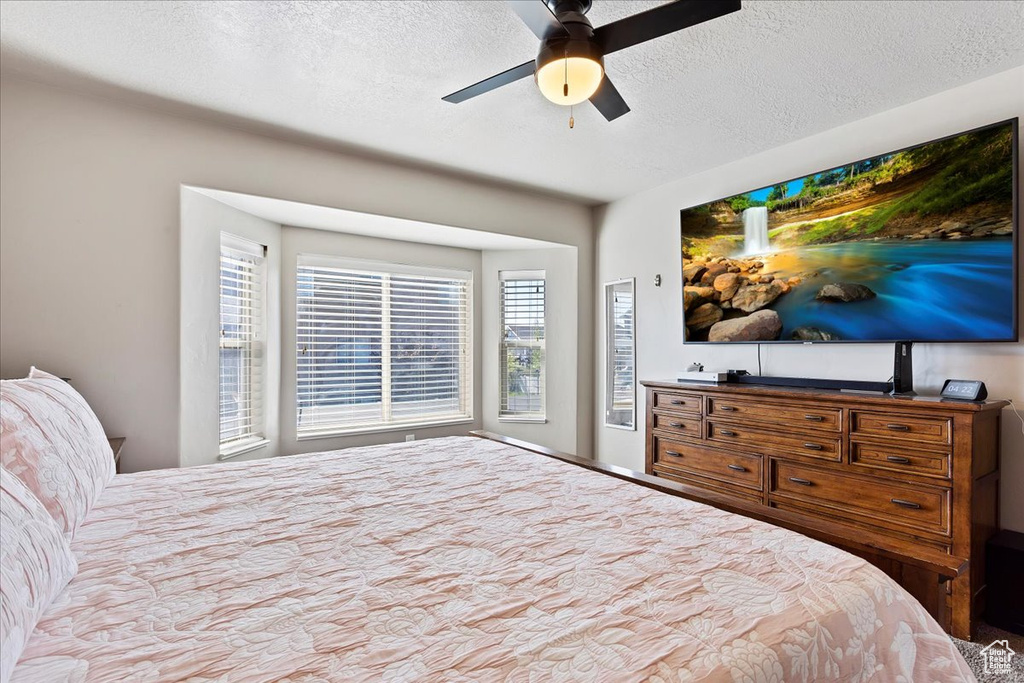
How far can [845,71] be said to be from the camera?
2.39m

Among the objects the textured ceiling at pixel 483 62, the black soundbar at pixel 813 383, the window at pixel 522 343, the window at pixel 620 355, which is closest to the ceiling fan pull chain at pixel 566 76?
the textured ceiling at pixel 483 62

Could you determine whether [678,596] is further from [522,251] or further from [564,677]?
[522,251]

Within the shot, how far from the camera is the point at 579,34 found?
162 cm

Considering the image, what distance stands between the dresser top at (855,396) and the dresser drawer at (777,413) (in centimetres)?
7

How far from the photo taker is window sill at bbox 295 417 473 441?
13.0ft

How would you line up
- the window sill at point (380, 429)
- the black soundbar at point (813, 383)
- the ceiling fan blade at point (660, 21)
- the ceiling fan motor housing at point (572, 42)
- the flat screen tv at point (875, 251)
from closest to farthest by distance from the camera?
the ceiling fan blade at point (660, 21) → the ceiling fan motor housing at point (572, 42) → the flat screen tv at point (875, 251) → the black soundbar at point (813, 383) → the window sill at point (380, 429)

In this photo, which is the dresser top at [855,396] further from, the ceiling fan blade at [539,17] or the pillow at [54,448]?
the pillow at [54,448]

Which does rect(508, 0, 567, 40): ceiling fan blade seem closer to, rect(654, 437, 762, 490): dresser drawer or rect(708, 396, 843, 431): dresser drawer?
rect(708, 396, 843, 431): dresser drawer

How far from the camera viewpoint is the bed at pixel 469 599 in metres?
0.78

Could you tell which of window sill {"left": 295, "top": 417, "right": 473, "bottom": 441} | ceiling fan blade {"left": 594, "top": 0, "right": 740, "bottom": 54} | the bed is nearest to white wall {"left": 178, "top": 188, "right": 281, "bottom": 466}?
window sill {"left": 295, "top": 417, "right": 473, "bottom": 441}

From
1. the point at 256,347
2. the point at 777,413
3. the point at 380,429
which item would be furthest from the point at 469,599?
the point at 380,429

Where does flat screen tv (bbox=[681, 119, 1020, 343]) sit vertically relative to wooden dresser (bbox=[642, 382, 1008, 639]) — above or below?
above

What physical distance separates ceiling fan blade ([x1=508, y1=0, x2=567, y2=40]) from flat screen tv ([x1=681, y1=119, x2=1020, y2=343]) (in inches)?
86.3

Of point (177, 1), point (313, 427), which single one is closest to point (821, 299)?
point (177, 1)
